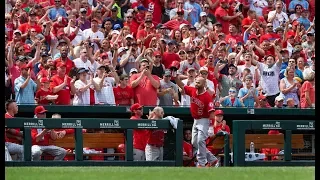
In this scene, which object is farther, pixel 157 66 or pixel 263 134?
pixel 157 66

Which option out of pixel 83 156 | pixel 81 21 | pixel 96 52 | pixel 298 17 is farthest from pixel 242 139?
pixel 298 17

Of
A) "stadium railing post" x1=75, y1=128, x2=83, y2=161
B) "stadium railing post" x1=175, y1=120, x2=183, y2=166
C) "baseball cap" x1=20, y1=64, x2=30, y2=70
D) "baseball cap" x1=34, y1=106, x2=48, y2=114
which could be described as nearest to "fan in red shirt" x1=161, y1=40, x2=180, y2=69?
"baseball cap" x1=20, y1=64, x2=30, y2=70

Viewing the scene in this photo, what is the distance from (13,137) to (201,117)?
333 centimetres

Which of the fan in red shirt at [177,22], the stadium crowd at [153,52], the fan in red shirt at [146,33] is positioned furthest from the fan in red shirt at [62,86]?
the fan in red shirt at [177,22]

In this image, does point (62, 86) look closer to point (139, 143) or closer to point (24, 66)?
point (24, 66)

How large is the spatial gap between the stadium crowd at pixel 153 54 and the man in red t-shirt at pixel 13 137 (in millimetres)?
36

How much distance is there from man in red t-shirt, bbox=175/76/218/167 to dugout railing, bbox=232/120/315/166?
0.48m

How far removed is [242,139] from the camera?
16.6 meters

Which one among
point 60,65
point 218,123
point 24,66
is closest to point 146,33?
point 60,65

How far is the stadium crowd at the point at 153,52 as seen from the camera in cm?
1823

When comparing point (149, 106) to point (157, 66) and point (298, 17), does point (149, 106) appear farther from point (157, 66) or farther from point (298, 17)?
point (298, 17)

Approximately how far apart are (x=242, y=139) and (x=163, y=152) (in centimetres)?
137

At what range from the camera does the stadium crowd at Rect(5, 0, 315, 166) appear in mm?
18094

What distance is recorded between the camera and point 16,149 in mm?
15352
